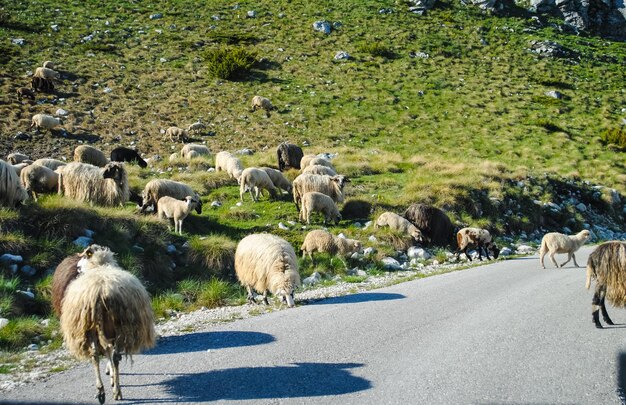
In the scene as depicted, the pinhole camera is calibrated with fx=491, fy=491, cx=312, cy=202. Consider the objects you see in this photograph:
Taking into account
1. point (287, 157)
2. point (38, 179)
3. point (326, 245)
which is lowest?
point (326, 245)

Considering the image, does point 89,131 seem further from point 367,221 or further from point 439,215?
point 439,215

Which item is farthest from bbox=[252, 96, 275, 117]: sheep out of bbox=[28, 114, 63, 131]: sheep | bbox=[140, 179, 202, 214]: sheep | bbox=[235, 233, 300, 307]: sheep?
bbox=[235, 233, 300, 307]: sheep

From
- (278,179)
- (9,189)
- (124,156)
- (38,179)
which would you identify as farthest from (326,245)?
(124,156)

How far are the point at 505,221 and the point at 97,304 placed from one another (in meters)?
16.7

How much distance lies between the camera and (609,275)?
762 cm

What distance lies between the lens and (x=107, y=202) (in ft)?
46.5

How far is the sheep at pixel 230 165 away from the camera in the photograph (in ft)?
65.0

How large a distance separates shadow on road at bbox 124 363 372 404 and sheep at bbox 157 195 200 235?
771 centimetres

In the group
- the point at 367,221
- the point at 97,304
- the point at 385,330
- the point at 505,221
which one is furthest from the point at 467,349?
the point at 505,221

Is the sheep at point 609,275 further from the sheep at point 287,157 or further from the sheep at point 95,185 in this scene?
the sheep at point 287,157

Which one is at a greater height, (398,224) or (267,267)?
(398,224)

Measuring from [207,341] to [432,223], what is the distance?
10.9 metres

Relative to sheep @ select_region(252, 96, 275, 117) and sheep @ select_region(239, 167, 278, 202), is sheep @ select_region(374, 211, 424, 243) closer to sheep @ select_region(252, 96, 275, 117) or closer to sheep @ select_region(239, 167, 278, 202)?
sheep @ select_region(239, 167, 278, 202)

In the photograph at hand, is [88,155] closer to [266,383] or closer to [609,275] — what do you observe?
[266,383]
